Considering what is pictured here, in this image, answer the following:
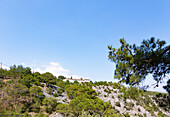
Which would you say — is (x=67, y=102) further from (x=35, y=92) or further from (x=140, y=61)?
(x=140, y=61)

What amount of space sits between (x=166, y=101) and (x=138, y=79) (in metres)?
1.91

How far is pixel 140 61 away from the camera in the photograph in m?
5.14

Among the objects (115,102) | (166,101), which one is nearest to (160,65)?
(166,101)

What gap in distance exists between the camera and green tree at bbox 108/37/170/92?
499cm

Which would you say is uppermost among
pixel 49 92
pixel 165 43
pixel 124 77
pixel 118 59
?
pixel 165 43

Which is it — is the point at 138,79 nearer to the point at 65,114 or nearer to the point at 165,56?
the point at 165,56

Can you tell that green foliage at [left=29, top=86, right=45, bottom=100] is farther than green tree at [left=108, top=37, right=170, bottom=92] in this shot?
Yes

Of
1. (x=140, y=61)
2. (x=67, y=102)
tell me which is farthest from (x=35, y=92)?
(x=140, y=61)

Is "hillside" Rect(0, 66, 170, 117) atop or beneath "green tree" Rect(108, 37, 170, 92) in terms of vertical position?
beneath

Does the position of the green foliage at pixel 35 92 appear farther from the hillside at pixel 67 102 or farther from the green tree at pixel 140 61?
the green tree at pixel 140 61

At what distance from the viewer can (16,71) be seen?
93.8 ft

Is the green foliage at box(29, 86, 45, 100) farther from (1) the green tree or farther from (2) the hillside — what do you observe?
(1) the green tree

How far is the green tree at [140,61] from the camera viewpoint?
4988 mm

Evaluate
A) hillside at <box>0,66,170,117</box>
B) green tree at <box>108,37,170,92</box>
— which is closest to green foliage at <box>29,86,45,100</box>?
hillside at <box>0,66,170,117</box>
